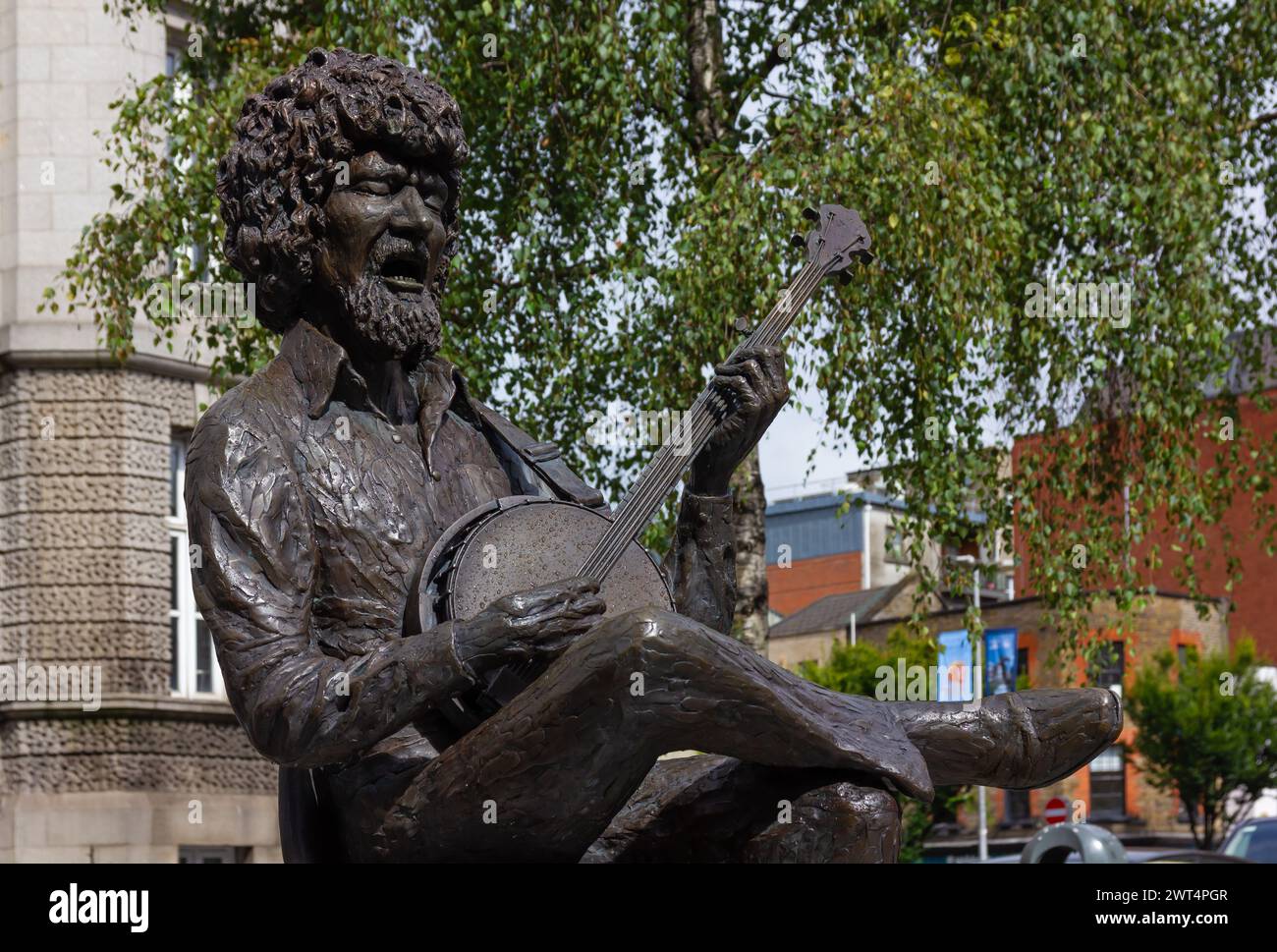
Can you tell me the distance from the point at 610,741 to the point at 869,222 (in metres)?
8.47

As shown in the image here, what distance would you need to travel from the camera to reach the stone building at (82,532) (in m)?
20.3

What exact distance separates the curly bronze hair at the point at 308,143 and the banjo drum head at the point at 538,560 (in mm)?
514

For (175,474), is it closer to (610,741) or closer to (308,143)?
(308,143)

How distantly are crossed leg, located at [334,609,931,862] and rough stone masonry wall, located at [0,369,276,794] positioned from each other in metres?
18.2

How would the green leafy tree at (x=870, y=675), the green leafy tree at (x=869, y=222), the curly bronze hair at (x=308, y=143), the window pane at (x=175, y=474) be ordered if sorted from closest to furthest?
the curly bronze hair at (x=308, y=143) → the green leafy tree at (x=869, y=222) → the window pane at (x=175, y=474) → the green leafy tree at (x=870, y=675)

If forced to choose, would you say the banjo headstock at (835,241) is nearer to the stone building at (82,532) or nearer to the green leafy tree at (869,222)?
the green leafy tree at (869,222)

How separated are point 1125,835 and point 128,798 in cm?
2719

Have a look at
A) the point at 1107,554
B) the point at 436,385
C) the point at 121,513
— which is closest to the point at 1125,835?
the point at 121,513

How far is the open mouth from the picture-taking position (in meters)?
3.42

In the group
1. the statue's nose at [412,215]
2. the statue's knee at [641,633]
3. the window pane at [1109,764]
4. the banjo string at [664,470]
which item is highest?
the window pane at [1109,764]

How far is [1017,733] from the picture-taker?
306cm

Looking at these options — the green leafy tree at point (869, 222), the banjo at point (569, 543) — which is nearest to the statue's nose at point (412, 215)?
the banjo at point (569, 543)

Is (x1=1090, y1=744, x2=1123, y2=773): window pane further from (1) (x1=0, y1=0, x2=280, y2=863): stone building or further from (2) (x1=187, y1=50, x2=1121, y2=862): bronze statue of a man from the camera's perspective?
(2) (x1=187, y1=50, x2=1121, y2=862): bronze statue of a man

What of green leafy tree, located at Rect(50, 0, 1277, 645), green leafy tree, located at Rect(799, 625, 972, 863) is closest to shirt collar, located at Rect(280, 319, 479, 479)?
green leafy tree, located at Rect(50, 0, 1277, 645)
